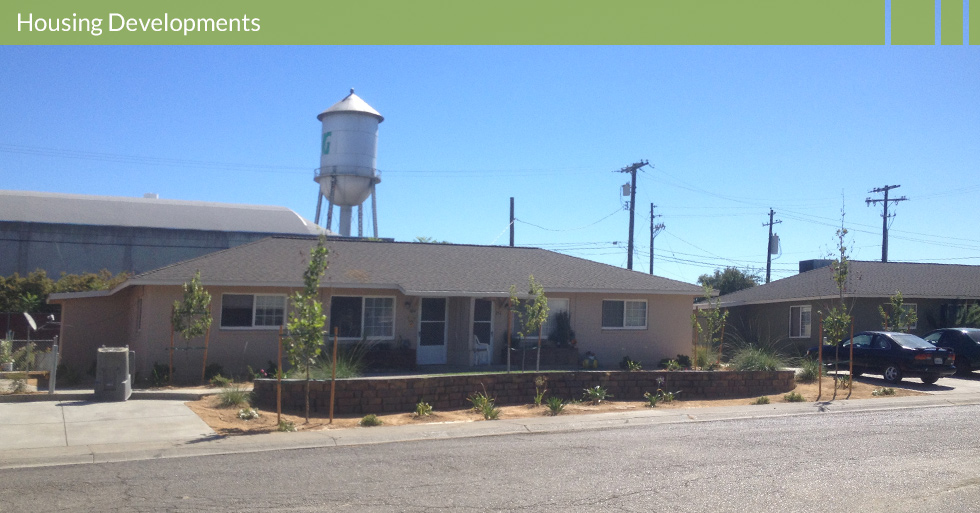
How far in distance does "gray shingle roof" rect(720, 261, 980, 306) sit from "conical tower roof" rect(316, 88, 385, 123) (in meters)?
18.4

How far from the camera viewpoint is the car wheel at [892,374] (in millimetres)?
21255

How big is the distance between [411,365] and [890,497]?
573 inches

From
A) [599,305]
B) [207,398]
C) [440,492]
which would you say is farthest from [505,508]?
[599,305]

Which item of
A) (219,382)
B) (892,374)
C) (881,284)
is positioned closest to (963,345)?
(892,374)

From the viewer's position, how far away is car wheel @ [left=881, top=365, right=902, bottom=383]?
21.3 m

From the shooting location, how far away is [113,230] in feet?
133

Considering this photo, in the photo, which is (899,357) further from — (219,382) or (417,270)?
(219,382)

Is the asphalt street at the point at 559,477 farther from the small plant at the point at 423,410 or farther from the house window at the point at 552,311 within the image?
the house window at the point at 552,311

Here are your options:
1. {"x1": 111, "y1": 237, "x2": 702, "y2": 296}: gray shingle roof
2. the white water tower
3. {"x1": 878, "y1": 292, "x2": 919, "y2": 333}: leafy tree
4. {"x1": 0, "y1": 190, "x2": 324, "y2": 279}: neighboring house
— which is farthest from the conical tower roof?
{"x1": 878, "y1": 292, "x2": 919, "y2": 333}: leafy tree

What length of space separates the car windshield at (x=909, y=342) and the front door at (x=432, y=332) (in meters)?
12.0

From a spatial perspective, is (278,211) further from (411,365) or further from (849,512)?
(849,512)

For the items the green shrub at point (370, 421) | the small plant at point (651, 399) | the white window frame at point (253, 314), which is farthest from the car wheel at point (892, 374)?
the white window frame at point (253, 314)

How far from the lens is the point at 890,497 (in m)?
8.41

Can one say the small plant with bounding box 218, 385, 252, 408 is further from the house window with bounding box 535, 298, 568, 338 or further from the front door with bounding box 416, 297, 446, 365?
the house window with bounding box 535, 298, 568, 338
